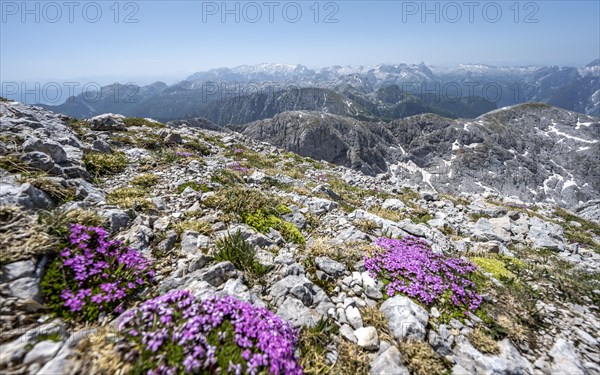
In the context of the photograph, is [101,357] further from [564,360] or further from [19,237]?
[564,360]

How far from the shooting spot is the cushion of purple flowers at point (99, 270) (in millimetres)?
4074

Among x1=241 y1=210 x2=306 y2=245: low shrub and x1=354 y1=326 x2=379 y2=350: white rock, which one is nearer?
x1=354 y1=326 x2=379 y2=350: white rock

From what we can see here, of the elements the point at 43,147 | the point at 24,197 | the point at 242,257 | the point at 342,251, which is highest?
the point at 43,147

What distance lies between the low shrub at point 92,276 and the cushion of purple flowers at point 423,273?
4.84 metres

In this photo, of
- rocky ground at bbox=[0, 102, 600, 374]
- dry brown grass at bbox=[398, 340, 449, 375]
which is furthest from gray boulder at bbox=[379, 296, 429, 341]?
dry brown grass at bbox=[398, 340, 449, 375]

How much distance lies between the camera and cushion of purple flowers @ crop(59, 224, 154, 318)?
407 centimetres

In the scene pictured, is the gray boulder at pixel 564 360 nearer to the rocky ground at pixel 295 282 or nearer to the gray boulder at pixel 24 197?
the rocky ground at pixel 295 282

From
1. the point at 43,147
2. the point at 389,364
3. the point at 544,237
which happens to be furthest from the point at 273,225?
the point at 544,237

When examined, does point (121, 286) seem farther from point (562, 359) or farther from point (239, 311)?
point (562, 359)

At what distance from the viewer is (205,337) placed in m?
3.48

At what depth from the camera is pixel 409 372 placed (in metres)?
3.91

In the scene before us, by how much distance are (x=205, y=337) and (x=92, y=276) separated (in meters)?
2.48

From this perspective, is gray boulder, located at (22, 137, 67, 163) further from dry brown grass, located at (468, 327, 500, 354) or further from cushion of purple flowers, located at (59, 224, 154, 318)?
dry brown grass, located at (468, 327, 500, 354)

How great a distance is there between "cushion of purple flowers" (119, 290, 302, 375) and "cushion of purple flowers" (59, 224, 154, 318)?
2.74ft
